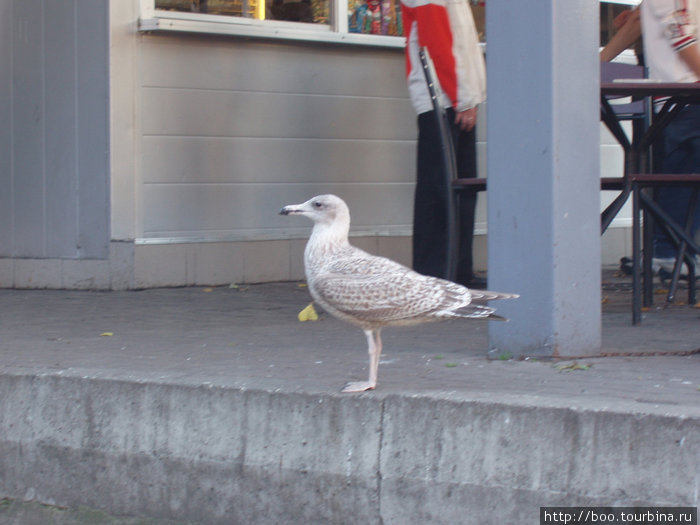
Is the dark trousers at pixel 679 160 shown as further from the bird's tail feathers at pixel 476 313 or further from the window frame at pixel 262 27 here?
the bird's tail feathers at pixel 476 313

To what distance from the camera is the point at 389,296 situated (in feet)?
14.0

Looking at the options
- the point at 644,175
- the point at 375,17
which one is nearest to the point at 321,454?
the point at 644,175

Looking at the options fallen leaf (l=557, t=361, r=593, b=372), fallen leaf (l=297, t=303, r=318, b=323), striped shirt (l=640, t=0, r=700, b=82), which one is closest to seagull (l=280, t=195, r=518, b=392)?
fallen leaf (l=557, t=361, r=593, b=372)

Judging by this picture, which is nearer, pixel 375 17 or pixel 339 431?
pixel 339 431

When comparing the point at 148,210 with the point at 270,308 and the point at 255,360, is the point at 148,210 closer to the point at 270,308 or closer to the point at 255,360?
the point at 270,308

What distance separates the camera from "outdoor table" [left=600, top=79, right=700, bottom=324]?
5.73 meters

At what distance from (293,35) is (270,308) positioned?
237 centimetres

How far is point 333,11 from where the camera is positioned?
8.81 metres

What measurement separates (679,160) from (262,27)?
10.6 ft

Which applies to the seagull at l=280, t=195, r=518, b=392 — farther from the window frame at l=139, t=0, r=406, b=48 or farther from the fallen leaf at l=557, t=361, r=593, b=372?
the window frame at l=139, t=0, r=406, b=48

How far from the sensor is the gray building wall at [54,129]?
8.03 metres

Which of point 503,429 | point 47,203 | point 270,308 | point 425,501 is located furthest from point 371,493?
point 47,203

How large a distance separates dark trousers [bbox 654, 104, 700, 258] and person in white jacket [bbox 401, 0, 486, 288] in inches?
53.3

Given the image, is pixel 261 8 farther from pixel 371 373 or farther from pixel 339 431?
pixel 339 431
